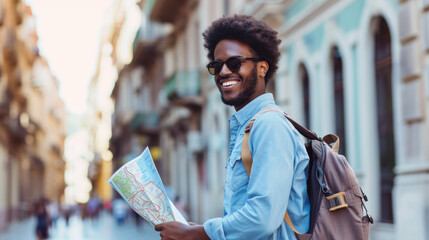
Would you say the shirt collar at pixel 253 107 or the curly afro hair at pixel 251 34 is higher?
the curly afro hair at pixel 251 34

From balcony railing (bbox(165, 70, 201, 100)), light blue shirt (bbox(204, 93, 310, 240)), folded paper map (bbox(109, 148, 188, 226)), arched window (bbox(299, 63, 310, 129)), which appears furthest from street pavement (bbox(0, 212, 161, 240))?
light blue shirt (bbox(204, 93, 310, 240))

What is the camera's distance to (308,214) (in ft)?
8.09

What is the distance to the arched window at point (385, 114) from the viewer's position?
10.9m

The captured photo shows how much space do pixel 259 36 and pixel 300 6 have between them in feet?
40.8

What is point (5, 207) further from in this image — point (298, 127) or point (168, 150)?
point (298, 127)

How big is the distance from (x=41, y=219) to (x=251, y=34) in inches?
541

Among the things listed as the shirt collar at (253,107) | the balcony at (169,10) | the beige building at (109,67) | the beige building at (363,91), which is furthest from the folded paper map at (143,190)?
the beige building at (109,67)

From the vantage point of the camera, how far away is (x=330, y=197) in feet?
7.94

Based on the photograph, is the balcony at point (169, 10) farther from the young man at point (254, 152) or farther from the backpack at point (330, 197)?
the backpack at point (330, 197)

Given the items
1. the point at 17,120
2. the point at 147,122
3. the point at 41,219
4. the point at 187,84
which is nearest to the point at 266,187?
the point at 41,219

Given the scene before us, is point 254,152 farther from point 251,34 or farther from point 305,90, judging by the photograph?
point 305,90

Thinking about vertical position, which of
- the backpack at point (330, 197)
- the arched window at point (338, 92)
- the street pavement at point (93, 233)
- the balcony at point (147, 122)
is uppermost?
the balcony at point (147, 122)

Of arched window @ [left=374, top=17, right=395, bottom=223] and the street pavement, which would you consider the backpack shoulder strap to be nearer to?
arched window @ [left=374, top=17, right=395, bottom=223]

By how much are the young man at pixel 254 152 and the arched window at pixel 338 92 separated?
34.1 ft
